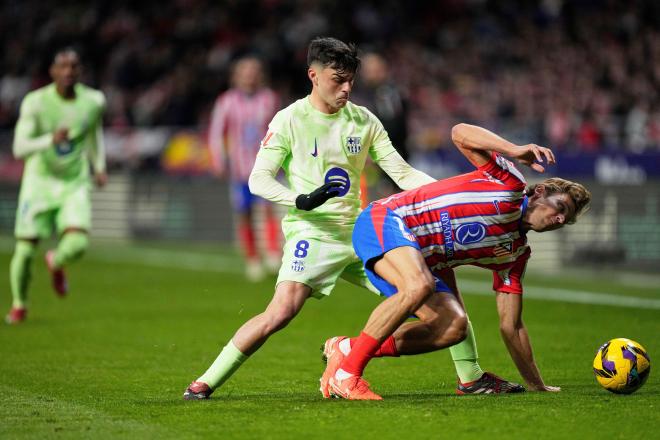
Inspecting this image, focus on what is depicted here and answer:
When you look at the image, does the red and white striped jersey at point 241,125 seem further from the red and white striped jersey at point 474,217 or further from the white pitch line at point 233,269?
the red and white striped jersey at point 474,217

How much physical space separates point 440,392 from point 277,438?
75.2 inches

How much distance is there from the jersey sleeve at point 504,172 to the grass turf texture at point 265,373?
1246 mm

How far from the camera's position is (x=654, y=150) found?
1720 cm

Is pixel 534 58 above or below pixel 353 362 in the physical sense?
above

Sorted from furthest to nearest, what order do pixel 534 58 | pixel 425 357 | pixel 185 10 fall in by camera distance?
1. pixel 185 10
2. pixel 534 58
3. pixel 425 357

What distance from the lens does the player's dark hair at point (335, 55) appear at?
22.9 ft

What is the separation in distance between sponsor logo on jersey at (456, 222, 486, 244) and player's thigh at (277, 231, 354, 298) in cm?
68

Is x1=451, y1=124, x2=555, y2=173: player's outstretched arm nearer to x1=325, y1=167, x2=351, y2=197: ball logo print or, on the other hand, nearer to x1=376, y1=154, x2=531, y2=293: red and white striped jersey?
x1=376, y1=154, x2=531, y2=293: red and white striped jersey

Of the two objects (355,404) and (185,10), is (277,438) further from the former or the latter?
(185,10)

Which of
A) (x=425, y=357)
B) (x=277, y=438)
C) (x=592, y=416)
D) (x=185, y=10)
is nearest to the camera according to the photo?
(x=277, y=438)

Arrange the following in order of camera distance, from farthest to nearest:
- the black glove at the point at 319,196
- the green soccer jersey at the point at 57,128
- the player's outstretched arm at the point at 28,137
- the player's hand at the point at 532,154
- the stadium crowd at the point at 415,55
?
1. the stadium crowd at the point at 415,55
2. the green soccer jersey at the point at 57,128
3. the player's outstretched arm at the point at 28,137
4. the black glove at the point at 319,196
5. the player's hand at the point at 532,154

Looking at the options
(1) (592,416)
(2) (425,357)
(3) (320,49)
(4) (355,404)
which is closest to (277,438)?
(4) (355,404)

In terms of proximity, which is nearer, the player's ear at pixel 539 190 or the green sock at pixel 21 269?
the player's ear at pixel 539 190

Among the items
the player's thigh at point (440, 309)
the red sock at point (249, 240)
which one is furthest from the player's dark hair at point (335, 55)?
the red sock at point (249, 240)
